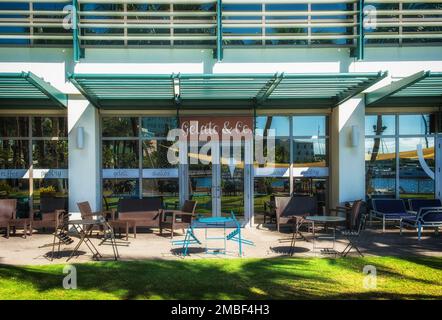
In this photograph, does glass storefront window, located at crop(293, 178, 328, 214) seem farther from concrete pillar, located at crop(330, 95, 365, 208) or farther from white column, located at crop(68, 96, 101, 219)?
white column, located at crop(68, 96, 101, 219)

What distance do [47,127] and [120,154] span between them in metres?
2.20

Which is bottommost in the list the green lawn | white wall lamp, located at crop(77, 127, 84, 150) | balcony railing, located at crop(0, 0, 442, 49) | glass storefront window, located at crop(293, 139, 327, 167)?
the green lawn

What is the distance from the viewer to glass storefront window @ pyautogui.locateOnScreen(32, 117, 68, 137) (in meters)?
12.4

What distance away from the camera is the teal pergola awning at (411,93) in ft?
32.1

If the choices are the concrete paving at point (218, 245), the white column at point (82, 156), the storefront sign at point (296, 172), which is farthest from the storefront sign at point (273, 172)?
the white column at point (82, 156)

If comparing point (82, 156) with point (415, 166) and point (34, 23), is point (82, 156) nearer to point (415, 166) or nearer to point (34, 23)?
point (34, 23)

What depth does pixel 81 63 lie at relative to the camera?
11.3m

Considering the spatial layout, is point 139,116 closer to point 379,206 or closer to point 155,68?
point 155,68

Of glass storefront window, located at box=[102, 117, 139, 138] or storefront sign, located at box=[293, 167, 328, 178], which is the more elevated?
glass storefront window, located at box=[102, 117, 139, 138]

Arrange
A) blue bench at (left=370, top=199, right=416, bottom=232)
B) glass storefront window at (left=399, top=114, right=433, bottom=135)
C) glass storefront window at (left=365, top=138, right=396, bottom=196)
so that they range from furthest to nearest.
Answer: glass storefront window at (left=399, top=114, right=433, bottom=135)
glass storefront window at (left=365, top=138, right=396, bottom=196)
blue bench at (left=370, top=199, right=416, bottom=232)

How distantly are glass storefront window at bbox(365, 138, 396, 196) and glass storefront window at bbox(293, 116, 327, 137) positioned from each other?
131cm

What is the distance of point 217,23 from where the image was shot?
11.2 meters

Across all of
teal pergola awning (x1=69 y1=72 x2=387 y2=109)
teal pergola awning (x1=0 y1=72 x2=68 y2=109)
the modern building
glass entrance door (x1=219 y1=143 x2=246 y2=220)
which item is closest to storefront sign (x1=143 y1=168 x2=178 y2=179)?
the modern building
